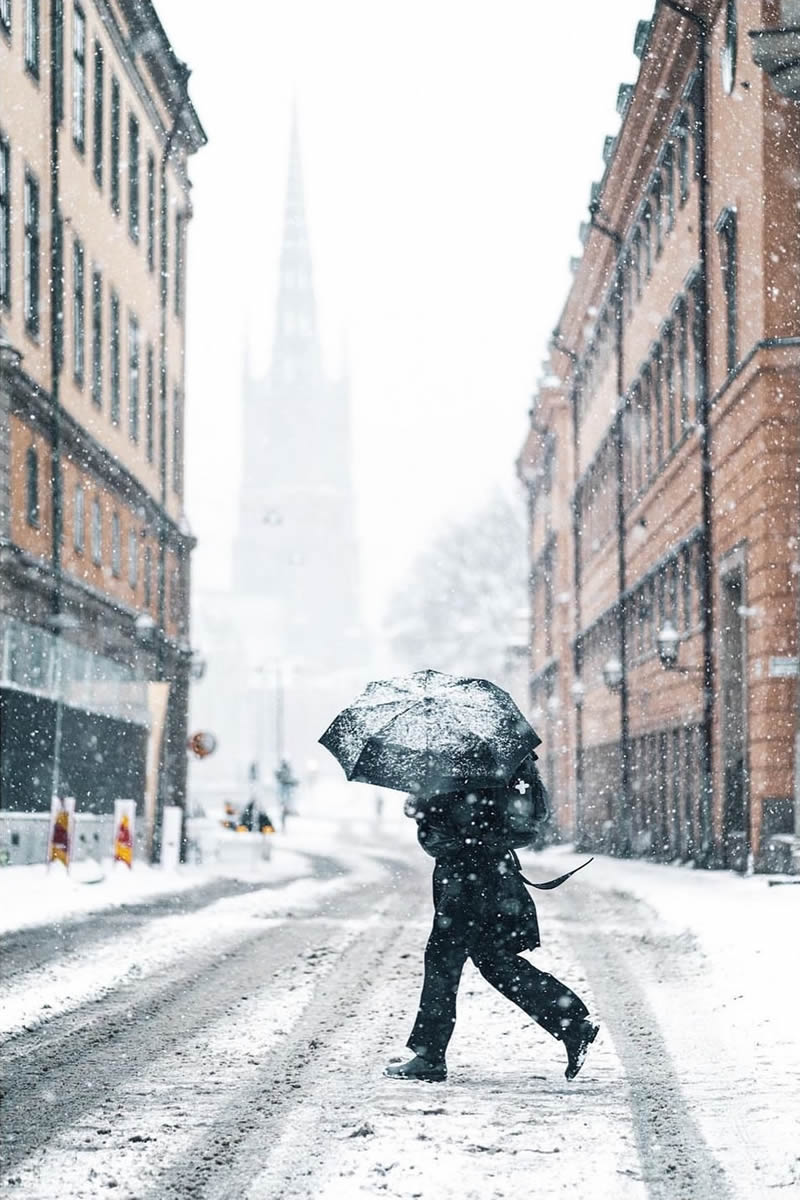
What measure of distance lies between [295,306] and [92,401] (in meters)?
157

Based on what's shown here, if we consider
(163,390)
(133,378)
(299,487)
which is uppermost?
(299,487)

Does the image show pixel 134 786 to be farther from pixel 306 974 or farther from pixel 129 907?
pixel 306 974

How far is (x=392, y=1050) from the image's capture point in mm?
9516

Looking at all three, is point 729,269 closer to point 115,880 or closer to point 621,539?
point 115,880

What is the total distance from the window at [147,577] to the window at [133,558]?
1.20 m

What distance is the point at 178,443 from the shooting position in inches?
1861

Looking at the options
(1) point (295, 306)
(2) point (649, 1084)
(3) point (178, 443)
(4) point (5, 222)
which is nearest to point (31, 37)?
(4) point (5, 222)

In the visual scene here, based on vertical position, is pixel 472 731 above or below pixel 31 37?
below

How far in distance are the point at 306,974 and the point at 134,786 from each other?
26.1 metres

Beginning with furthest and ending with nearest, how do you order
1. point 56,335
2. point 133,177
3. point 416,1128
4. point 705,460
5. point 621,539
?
point 133,177 < point 621,539 < point 56,335 < point 705,460 < point 416,1128

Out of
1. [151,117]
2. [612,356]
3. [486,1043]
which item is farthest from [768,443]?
[151,117]

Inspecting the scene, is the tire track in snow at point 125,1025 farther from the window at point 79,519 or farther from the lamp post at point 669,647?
the window at point 79,519

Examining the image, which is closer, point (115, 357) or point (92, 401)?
point (92, 401)

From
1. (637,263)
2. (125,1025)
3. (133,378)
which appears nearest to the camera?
(125,1025)
